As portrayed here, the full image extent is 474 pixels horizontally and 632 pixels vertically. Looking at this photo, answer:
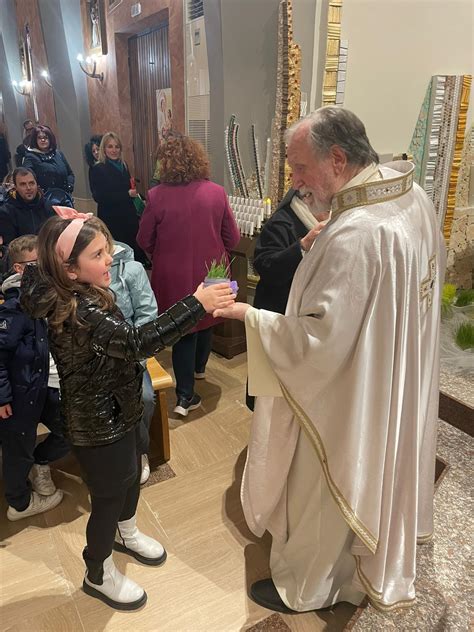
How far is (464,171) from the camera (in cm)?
418

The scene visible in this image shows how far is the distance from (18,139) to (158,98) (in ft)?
4.59

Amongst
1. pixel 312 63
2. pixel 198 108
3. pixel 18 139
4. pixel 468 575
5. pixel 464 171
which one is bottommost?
pixel 468 575

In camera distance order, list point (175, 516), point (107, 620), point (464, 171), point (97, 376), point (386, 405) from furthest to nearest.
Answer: point (464, 171)
point (175, 516)
point (107, 620)
point (97, 376)
point (386, 405)

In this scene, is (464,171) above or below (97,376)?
above

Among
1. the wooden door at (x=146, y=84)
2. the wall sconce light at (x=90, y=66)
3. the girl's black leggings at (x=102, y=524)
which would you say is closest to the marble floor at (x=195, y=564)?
the girl's black leggings at (x=102, y=524)

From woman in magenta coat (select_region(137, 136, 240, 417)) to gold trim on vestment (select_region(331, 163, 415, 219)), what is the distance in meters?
1.61

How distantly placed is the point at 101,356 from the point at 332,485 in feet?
2.75

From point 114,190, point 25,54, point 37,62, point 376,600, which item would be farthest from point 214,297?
point 37,62

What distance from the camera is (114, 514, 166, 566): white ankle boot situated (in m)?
1.96

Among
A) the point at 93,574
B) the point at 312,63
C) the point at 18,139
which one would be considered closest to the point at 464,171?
the point at 312,63

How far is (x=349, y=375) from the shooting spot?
1345 millimetres

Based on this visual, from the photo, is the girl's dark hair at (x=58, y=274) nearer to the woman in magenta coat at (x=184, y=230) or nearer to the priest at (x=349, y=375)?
the priest at (x=349, y=375)

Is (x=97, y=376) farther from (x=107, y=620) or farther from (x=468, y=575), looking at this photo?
(x=468, y=575)

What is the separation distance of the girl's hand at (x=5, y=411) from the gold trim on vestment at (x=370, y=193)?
1592 mm
